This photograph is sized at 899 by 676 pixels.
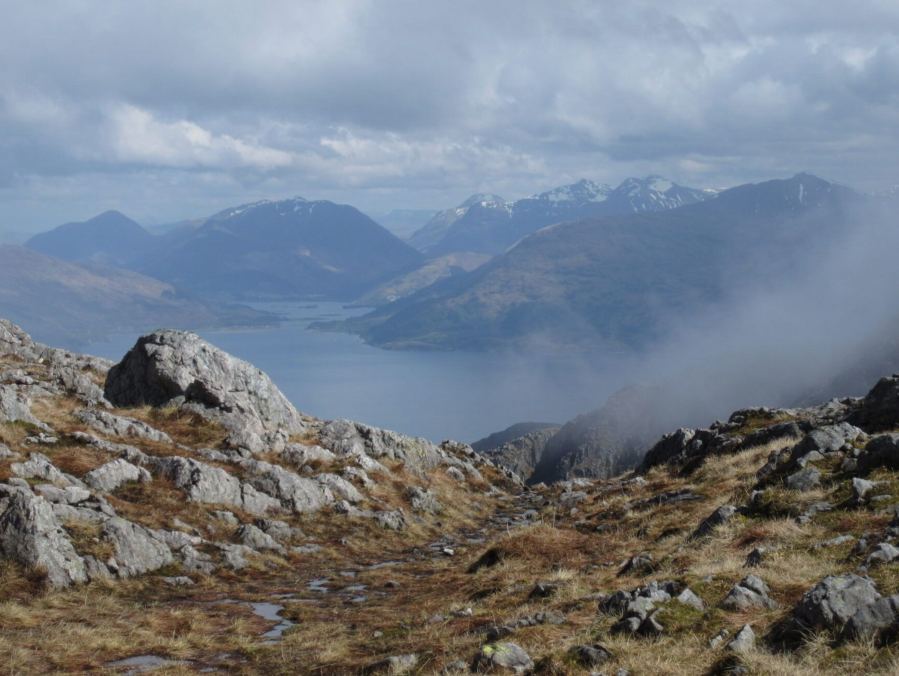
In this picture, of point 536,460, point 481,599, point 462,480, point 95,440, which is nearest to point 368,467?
point 462,480

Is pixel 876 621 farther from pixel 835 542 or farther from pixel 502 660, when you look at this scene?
pixel 502 660

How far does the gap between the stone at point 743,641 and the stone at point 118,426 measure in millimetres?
22172

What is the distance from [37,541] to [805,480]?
18151mm

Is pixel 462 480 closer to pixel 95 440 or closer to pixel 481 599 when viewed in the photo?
pixel 95 440

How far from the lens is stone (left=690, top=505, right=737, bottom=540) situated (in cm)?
1591

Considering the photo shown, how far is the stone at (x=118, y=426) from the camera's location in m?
24.9

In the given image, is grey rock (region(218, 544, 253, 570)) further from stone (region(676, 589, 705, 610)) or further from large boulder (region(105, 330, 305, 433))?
stone (region(676, 589, 705, 610))

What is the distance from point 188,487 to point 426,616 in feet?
36.4

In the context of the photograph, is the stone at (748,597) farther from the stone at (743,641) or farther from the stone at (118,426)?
the stone at (118,426)

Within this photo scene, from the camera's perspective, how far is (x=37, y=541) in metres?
15.3

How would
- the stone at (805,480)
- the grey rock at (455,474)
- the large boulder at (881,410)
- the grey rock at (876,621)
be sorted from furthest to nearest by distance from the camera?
the grey rock at (455,474) < the large boulder at (881,410) < the stone at (805,480) < the grey rock at (876,621)

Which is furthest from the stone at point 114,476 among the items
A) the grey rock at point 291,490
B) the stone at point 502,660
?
the stone at point 502,660

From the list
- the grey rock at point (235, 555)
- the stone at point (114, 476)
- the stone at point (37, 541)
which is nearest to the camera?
the stone at point (37, 541)

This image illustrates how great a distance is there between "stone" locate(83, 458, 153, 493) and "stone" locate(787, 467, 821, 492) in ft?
60.3
